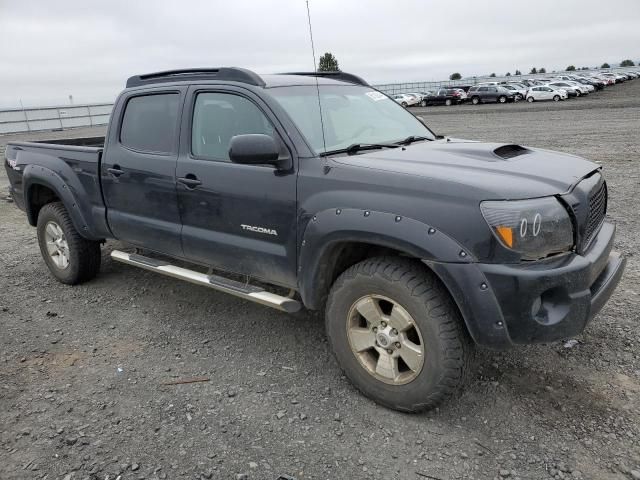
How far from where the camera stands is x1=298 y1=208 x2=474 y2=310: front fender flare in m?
2.64

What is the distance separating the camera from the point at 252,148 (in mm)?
3080

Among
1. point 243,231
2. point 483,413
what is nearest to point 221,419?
point 243,231

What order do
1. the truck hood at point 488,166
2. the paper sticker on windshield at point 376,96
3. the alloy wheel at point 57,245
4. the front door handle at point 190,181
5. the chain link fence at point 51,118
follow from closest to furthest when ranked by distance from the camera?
the truck hood at point 488,166
the front door handle at point 190,181
the paper sticker on windshield at point 376,96
the alloy wheel at point 57,245
the chain link fence at point 51,118

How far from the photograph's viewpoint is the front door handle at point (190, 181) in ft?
12.2

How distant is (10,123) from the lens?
29422 millimetres

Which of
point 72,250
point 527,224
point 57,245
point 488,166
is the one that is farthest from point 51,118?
point 527,224

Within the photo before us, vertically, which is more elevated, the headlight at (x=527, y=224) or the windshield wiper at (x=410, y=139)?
the windshield wiper at (x=410, y=139)

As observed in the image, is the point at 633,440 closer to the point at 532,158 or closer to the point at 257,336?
the point at 532,158

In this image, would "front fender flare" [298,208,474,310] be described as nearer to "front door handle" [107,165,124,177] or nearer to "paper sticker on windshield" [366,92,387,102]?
"paper sticker on windshield" [366,92,387,102]

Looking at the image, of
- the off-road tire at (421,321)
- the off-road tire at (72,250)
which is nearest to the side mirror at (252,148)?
the off-road tire at (421,321)

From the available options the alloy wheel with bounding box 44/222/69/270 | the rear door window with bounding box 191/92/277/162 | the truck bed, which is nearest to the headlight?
the rear door window with bounding box 191/92/277/162

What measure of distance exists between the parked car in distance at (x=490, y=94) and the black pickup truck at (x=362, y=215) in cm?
4099

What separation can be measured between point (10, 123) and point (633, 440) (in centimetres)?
3347

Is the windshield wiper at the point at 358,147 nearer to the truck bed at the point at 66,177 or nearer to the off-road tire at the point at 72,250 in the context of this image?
the truck bed at the point at 66,177
